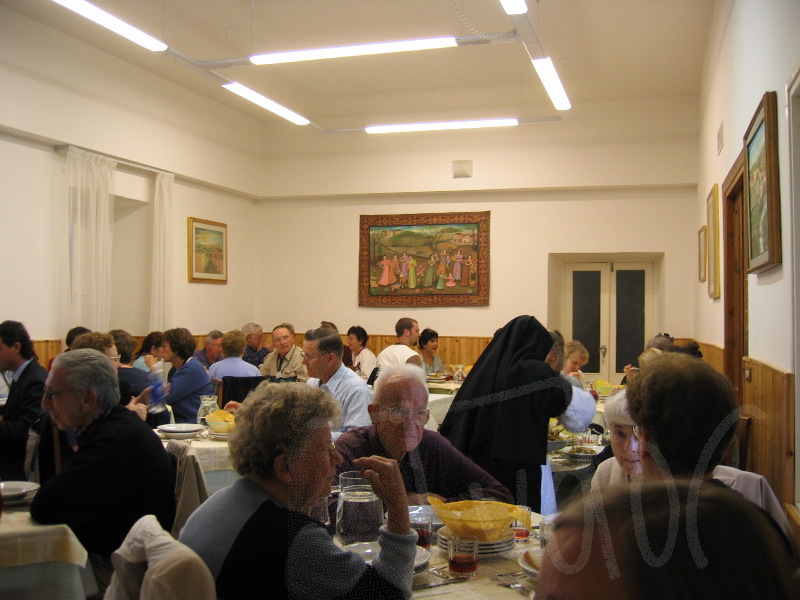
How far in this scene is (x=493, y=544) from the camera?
218 centimetres

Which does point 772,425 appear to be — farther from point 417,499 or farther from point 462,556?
point 462,556

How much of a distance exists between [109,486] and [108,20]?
14.3 feet

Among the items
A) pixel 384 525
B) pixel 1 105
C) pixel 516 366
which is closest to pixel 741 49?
pixel 516 366

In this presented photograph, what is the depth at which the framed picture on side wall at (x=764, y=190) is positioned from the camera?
312cm

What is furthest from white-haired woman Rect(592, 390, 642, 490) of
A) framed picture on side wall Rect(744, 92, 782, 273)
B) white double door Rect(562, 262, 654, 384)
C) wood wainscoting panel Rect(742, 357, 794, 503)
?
white double door Rect(562, 262, 654, 384)

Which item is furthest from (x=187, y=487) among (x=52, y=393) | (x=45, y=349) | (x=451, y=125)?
(x=451, y=125)

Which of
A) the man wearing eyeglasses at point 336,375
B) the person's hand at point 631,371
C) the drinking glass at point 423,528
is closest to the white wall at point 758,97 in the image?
the person's hand at point 631,371

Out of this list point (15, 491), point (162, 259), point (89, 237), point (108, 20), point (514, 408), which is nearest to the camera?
point (15, 491)

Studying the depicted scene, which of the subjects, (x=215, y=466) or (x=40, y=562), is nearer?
(x=40, y=562)

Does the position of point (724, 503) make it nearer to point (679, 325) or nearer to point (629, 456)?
point (629, 456)

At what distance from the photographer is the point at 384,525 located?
1.90 m

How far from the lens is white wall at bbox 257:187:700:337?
33.2 ft

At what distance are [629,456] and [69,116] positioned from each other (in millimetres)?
7203

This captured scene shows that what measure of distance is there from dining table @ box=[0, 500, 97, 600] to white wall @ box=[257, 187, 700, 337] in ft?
27.3
